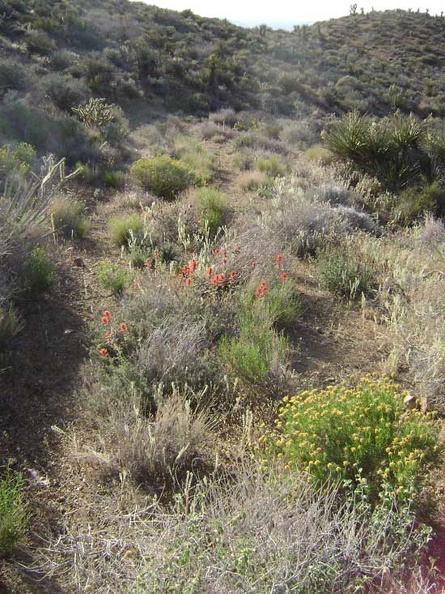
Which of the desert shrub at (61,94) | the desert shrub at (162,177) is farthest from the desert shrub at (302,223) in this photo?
the desert shrub at (61,94)

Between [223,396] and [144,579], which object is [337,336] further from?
[144,579]

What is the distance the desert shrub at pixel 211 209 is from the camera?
6.90 meters

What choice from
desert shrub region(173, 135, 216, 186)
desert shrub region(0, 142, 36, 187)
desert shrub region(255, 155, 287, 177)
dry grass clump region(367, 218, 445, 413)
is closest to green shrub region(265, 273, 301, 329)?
dry grass clump region(367, 218, 445, 413)

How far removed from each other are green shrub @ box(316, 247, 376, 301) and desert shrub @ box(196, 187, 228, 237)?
5.42 feet

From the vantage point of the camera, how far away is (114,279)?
5070 millimetres

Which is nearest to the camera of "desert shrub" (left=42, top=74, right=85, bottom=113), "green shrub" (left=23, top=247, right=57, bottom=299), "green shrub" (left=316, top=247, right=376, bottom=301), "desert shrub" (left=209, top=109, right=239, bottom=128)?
"green shrub" (left=23, top=247, right=57, bottom=299)

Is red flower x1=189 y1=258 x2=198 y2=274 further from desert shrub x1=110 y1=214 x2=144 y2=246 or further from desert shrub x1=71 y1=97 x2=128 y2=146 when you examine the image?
desert shrub x1=71 y1=97 x2=128 y2=146

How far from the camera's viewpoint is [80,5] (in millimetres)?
24891

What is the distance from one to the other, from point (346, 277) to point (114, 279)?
227 cm

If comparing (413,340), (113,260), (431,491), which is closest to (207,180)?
(113,260)

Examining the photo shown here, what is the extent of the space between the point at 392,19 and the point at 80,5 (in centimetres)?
2423

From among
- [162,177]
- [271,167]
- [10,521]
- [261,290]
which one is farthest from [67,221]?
[271,167]

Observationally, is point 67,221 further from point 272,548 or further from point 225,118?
point 225,118

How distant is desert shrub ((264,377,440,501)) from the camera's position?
109 inches
